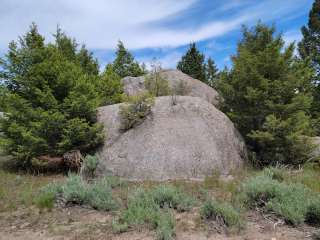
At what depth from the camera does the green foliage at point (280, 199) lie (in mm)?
3834

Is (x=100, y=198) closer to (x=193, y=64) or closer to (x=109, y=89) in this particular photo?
(x=109, y=89)

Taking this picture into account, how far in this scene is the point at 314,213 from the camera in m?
3.86

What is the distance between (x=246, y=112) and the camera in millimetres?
8086

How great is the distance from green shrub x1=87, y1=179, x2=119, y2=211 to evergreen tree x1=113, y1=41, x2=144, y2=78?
13.2m

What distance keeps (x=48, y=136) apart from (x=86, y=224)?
3.65 m

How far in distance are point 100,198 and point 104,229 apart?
2.83 feet

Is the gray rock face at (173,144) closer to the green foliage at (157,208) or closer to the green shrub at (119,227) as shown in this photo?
the green foliage at (157,208)

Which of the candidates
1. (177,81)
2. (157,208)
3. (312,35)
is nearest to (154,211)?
(157,208)

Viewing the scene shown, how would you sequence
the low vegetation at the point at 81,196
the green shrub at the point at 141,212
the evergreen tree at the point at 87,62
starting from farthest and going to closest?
the evergreen tree at the point at 87,62, the low vegetation at the point at 81,196, the green shrub at the point at 141,212

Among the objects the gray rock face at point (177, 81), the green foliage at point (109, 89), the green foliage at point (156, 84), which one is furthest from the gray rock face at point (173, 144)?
the gray rock face at point (177, 81)

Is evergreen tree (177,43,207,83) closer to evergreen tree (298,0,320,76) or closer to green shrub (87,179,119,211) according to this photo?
evergreen tree (298,0,320,76)

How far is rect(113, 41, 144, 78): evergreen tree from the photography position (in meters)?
17.4

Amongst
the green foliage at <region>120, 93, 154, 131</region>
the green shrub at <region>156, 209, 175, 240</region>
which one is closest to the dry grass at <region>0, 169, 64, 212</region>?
the green foliage at <region>120, 93, 154, 131</region>

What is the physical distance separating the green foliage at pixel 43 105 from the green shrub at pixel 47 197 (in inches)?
77.7
